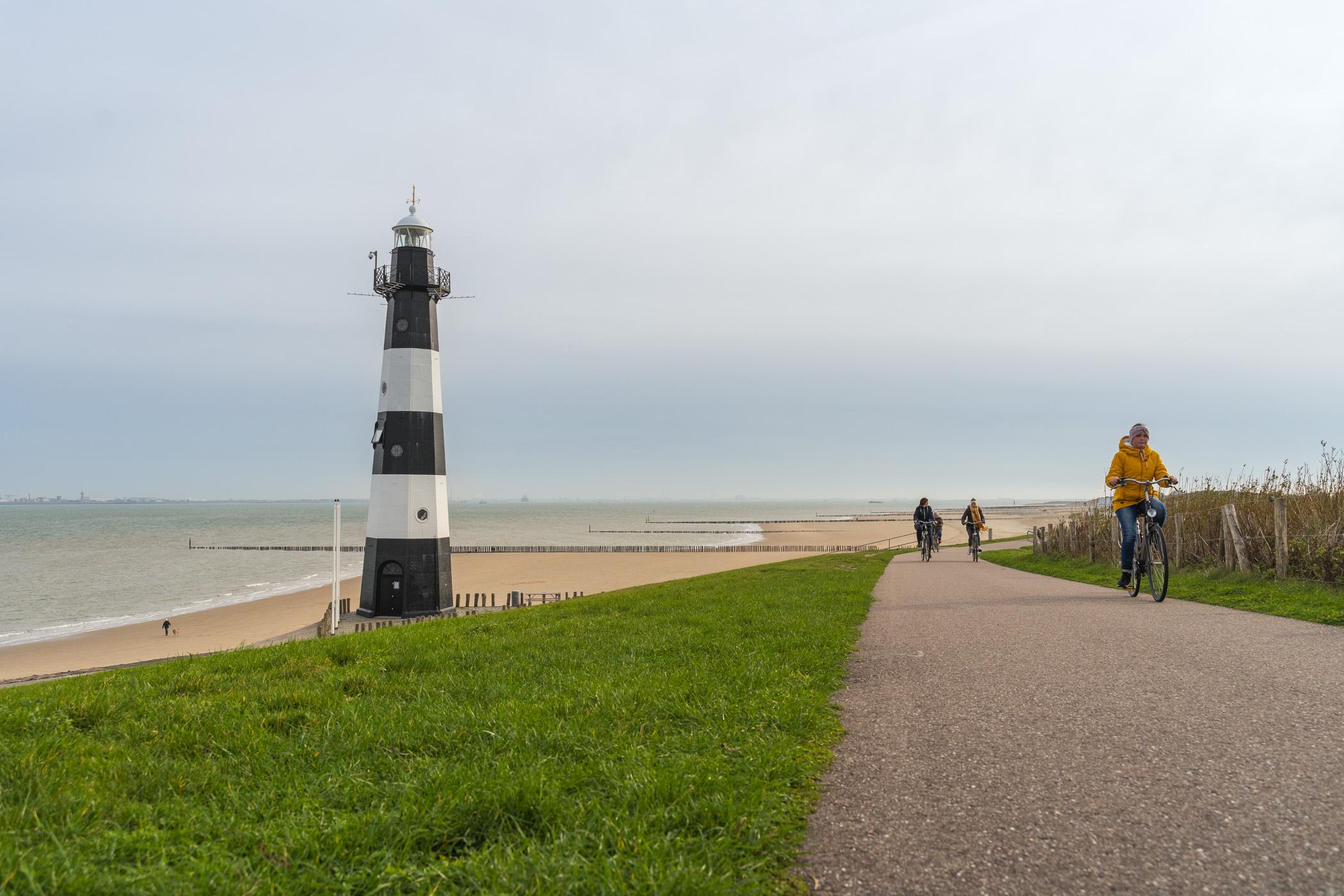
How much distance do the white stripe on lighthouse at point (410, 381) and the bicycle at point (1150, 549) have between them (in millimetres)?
19410

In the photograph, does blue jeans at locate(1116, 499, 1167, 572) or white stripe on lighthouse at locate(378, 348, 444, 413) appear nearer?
blue jeans at locate(1116, 499, 1167, 572)

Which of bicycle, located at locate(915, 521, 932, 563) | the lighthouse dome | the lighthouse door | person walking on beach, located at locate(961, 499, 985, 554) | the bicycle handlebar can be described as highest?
the lighthouse dome

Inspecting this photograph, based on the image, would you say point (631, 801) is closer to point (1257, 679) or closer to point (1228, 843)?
point (1228, 843)

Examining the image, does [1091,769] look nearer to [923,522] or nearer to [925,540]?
[925,540]

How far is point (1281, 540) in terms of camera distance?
11.8 m

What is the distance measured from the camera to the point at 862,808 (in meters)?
3.56

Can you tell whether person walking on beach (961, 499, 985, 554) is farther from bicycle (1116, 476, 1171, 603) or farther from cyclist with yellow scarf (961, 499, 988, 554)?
bicycle (1116, 476, 1171, 603)

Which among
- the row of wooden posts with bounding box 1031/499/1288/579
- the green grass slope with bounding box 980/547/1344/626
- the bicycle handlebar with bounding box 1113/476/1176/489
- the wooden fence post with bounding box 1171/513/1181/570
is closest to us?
the green grass slope with bounding box 980/547/1344/626

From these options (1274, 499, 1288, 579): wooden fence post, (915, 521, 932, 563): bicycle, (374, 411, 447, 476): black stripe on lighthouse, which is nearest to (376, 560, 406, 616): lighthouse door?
(374, 411, 447, 476): black stripe on lighthouse

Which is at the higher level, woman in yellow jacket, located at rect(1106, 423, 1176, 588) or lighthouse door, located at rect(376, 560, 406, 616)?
woman in yellow jacket, located at rect(1106, 423, 1176, 588)

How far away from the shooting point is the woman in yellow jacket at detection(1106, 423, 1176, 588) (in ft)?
35.8

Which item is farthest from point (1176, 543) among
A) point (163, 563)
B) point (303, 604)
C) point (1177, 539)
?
point (163, 563)

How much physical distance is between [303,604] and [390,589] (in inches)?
581

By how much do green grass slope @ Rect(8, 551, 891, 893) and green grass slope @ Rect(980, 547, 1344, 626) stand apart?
6192 millimetres
